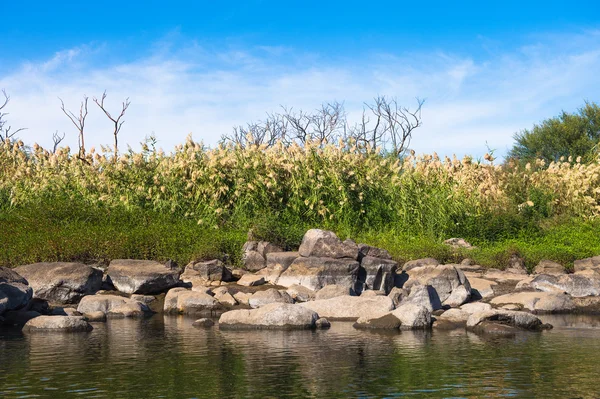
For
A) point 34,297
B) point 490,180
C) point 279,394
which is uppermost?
point 490,180

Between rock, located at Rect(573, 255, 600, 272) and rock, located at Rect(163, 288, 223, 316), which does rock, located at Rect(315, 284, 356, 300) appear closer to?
rock, located at Rect(163, 288, 223, 316)

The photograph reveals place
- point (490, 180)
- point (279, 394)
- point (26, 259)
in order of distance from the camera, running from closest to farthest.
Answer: point (279, 394) → point (26, 259) → point (490, 180)

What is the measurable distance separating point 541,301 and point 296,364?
7.18 meters

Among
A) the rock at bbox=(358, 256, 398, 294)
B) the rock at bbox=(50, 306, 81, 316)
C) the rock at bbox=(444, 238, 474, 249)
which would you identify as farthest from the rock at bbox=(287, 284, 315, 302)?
the rock at bbox=(444, 238, 474, 249)

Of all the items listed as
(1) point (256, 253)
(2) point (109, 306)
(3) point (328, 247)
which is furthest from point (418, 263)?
(2) point (109, 306)

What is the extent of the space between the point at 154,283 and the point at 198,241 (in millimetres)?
2992

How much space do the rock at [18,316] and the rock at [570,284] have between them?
10.1 metres

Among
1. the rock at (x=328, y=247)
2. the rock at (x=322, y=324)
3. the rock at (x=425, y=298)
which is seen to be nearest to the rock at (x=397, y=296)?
the rock at (x=425, y=298)

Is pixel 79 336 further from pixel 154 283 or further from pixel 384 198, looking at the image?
pixel 384 198

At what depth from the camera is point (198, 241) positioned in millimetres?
18031

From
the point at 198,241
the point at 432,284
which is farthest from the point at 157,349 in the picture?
the point at 198,241

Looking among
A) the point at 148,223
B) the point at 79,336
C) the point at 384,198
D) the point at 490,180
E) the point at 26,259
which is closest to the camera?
the point at 79,336

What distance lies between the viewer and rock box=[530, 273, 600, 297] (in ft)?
51.9

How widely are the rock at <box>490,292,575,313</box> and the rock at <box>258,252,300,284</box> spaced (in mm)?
4373
